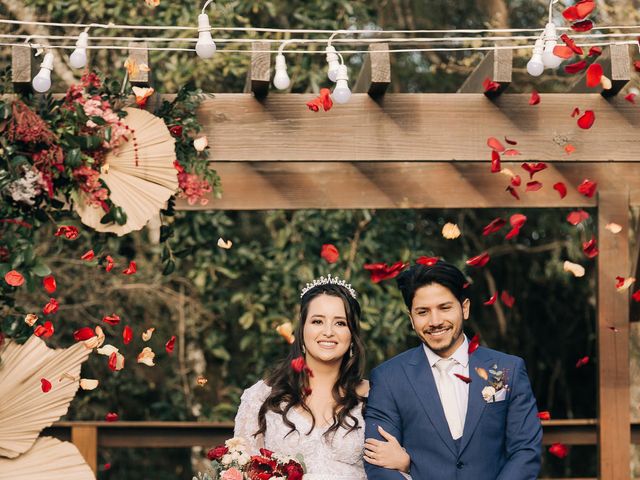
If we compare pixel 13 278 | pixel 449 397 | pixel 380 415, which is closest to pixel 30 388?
pixel 13 278

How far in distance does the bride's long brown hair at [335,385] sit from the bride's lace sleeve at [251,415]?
0.10 feet

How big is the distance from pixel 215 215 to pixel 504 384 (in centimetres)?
342

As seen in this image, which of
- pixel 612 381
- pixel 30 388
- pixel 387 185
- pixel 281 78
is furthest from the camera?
pixel 387 185

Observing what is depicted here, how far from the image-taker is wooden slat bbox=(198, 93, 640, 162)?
13.8 feet

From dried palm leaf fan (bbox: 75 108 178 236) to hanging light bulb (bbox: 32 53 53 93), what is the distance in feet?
1.14

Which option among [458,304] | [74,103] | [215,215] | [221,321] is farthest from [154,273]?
[458,304]

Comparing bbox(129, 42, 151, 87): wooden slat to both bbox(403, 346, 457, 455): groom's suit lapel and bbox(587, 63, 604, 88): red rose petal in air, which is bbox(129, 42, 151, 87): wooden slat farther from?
bbox(587, 63, 604, 88): red rose petal in air

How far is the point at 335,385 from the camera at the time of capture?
3904 mm

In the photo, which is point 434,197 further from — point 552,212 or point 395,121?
point 552,212

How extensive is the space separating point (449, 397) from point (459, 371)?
0.10 metres

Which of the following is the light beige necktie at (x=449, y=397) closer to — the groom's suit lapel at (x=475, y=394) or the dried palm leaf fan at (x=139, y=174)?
the groom's suit lapel at (x=475, y=394)

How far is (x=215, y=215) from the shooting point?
6.68 m

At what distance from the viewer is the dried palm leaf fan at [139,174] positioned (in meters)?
4.10

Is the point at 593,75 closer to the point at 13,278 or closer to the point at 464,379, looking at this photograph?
the point at 464,379
